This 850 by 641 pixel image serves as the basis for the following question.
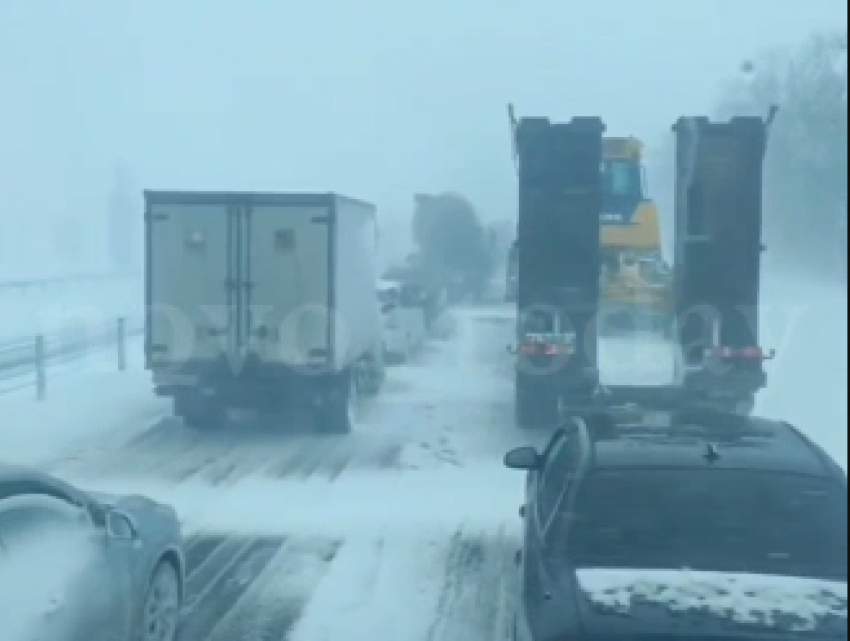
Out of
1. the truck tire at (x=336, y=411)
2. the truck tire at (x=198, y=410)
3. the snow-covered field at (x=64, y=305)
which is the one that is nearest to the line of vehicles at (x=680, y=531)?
the truck tire at (x=336, y=411)

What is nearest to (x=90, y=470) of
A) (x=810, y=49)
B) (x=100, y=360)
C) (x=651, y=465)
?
(x=651, y=465)

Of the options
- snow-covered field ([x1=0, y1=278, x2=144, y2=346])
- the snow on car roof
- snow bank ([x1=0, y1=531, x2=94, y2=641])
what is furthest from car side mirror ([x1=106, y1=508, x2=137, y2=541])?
snow-covered field ([x1=0, y1=278, x2=144, y2=346])

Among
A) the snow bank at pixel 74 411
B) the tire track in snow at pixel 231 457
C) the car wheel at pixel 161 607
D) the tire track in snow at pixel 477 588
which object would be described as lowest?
the tire track in snow at pixel 477 588

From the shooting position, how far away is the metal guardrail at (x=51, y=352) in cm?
1931

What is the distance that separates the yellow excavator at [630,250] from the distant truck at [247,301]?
3.43 metres

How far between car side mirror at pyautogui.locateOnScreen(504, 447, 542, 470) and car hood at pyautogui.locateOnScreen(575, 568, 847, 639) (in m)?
1.87

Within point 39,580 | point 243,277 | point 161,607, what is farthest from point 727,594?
point 243,277

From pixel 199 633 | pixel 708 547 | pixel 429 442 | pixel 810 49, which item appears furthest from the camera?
pixel 810 49

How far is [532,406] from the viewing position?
16.3 m

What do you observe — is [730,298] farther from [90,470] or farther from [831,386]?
[90,470]

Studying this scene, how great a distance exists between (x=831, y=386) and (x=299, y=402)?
7784mm

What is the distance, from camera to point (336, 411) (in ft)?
54.5

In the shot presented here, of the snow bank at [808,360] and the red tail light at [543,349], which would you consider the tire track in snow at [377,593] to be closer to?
the snow bank at [808,360]

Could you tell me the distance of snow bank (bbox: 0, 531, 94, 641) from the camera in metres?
5.54
